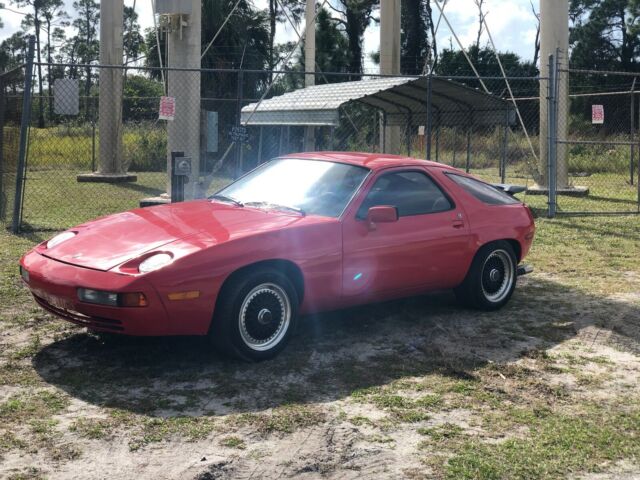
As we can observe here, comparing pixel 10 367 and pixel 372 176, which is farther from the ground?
pixel 372 176

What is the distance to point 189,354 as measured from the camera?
17.4 ft

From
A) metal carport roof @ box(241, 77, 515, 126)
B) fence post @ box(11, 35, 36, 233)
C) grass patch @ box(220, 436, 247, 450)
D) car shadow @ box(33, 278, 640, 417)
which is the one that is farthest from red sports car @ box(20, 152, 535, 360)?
metal carport roof @ box(241, 77, 515, 126)

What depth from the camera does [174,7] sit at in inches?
530

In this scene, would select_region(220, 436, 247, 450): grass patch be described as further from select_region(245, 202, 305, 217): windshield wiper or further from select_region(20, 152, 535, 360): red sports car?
select_region(245, 202, 305, 217): windshield wiper

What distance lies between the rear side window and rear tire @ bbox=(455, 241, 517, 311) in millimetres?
383

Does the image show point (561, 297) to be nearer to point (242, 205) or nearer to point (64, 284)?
point (242, 205)

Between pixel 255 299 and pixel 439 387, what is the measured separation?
4.18ft

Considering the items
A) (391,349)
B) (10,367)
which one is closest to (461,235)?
(391,349)

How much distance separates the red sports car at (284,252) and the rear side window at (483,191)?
0.04 feet

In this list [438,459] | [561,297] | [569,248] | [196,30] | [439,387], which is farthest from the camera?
[196,30]

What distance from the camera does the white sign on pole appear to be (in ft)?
47.0

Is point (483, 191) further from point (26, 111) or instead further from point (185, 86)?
point (185, 86)

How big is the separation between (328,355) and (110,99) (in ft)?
51.9

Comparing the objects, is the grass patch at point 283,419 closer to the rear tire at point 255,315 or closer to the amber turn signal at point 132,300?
the rear tire at point 255,315
